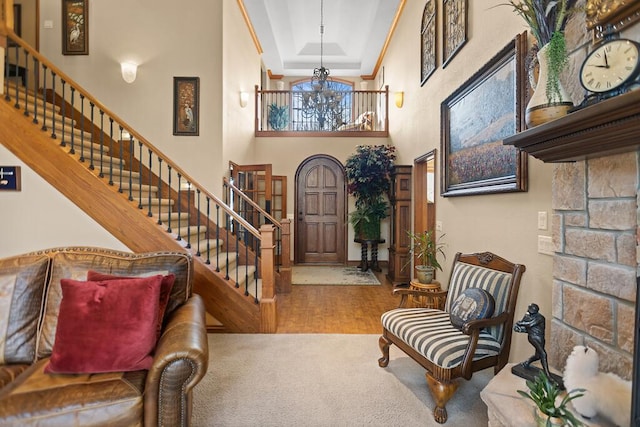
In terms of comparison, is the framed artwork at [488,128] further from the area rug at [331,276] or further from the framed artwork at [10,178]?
the framed artwork at [10,178]

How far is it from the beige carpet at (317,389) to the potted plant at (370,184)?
336 centimetres

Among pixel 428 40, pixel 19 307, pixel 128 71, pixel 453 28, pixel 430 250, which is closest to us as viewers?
pixel 19 307

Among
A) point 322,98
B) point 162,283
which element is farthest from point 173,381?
point 322,98

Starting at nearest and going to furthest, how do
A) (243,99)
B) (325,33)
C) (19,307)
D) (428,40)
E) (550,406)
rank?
(550,406), (19,307), (428,40), (243,99), (325,33)

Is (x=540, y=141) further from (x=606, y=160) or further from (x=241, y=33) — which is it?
(x=241, y=33)

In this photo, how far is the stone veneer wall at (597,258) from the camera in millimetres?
1356

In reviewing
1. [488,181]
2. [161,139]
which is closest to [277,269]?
[161,139]

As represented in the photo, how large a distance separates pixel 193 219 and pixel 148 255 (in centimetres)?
257

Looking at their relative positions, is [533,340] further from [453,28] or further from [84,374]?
[453,28]

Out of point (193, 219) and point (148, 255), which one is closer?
point (148, 255)

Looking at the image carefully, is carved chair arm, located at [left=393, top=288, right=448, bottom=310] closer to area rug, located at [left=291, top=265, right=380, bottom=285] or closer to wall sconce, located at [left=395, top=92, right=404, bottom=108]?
area rug, located at [left=291, top=265, right=380, bottom=285]

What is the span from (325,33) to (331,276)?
529 centimetres

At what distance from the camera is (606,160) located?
57.6 inches

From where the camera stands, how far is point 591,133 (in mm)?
1259
